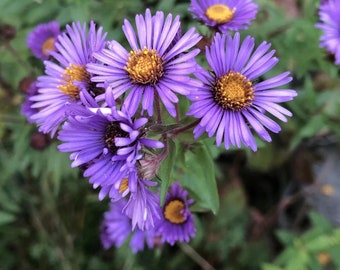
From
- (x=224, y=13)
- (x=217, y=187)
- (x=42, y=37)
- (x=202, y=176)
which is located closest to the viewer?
(x=202, y=176)

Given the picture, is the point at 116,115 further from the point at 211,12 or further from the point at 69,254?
the point at 69,254

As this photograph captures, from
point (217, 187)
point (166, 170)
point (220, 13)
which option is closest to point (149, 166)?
point (166, 170)

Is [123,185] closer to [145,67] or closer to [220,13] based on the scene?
[145,67]

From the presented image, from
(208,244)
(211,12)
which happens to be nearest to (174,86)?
(211,12)

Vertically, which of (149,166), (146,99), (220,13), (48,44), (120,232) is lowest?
(120,232)

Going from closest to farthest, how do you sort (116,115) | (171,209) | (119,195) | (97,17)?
(116,115)
(119,195)
(171,209)
(97,17)

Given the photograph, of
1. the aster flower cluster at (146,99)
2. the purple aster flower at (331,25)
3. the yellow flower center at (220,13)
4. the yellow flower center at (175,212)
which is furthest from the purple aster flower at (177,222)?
the purple aster flower at (331,25)
